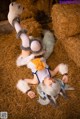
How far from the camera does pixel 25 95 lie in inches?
65.9

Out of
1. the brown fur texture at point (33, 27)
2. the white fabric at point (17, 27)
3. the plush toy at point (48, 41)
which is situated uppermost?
the white fabric at point (17, 27)

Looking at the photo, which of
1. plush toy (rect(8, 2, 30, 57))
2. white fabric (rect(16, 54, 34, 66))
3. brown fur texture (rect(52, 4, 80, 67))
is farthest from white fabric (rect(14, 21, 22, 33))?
brown fur texture (rect(52, 4, 80, 67))

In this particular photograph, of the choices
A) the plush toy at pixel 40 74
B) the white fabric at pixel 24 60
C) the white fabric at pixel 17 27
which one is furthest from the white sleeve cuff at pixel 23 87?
the white fabric at pixel 17 27

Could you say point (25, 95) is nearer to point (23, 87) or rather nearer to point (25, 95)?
point (25, 95)

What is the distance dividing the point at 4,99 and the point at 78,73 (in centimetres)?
57

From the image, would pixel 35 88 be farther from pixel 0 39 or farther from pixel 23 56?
pixel 0 39

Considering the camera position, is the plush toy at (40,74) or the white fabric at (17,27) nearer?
the plush toy at (40,74)

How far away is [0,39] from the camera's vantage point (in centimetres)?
213

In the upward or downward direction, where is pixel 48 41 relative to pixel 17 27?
downward

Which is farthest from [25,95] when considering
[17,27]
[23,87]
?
[17,27]

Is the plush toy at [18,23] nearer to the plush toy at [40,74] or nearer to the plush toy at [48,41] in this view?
the plush toy at [40,74]

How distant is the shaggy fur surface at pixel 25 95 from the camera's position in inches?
61.6

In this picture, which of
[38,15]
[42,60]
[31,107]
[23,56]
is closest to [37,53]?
[42,60]

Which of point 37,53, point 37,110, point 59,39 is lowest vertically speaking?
point 37,110
